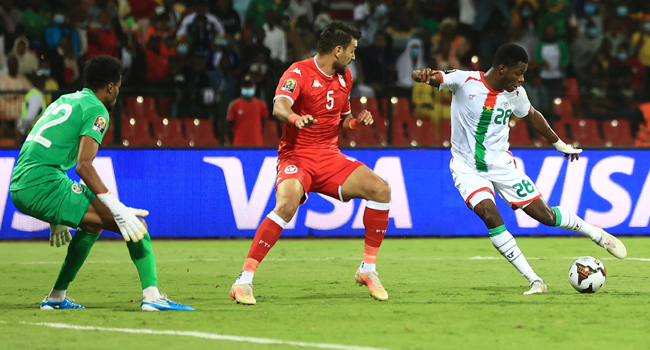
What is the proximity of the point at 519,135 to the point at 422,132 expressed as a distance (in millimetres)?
1606

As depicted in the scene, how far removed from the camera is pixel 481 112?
24.2 ft

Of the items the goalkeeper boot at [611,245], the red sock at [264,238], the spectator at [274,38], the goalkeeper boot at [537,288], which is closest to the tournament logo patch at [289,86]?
the red sock at [264,238]

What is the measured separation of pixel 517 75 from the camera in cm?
714

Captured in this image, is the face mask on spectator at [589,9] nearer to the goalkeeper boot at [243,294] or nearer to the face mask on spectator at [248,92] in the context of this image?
the face mask on spectator at [248,92]

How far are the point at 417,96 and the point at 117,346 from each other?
8866mm

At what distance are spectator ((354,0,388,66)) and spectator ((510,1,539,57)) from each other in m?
2.59

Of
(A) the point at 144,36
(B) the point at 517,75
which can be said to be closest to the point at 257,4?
(A) the point at 144,36

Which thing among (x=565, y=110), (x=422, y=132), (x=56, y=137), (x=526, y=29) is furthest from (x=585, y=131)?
(x=56, y=137)

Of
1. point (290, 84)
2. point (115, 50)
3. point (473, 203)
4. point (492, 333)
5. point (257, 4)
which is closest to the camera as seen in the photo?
point (492, 333)

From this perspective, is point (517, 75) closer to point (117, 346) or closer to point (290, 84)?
point (290, 84)

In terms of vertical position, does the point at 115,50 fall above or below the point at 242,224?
above

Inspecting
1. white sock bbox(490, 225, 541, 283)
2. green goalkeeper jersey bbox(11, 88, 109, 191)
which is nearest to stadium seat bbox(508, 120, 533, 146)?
white sock bbox(490, 225, 541, 283)

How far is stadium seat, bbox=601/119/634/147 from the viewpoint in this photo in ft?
41.3

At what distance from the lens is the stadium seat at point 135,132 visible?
39.7 feet
